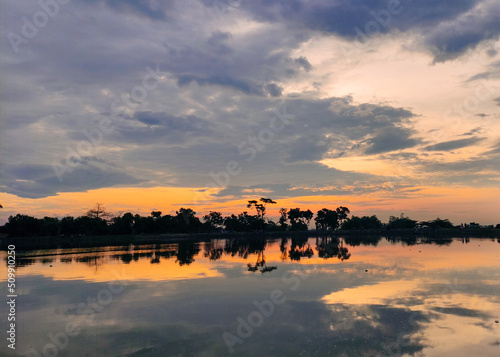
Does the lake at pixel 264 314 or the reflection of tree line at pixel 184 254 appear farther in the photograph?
the reflection of tree line at pixel 184 254

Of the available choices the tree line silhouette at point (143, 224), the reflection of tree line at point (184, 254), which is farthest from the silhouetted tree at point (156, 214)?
the reflection of tree line at point (184, 254)

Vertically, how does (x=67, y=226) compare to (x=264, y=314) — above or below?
above

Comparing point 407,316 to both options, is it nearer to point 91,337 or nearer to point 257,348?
point 257,348

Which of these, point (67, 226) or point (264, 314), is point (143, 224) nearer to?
point (67, 226)

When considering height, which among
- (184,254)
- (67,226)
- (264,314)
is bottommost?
(184,254)

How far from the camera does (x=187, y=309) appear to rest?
19375 mm

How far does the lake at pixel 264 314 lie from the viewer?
44.7ft

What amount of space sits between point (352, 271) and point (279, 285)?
31.4 feet

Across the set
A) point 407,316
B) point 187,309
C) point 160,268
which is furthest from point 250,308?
point 160,268

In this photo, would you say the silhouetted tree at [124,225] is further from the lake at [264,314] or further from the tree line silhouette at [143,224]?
the lake at [264,314]

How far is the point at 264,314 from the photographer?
18172 millimetres

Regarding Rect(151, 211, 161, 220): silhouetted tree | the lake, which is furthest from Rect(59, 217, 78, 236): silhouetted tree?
the lake

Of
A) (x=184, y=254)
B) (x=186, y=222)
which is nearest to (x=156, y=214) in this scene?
(x=186, y=222)

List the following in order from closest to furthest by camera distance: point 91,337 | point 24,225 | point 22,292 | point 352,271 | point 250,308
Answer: point 91,337 < point 250,308 < point 22,292 < point 352,271 < point 24,225
